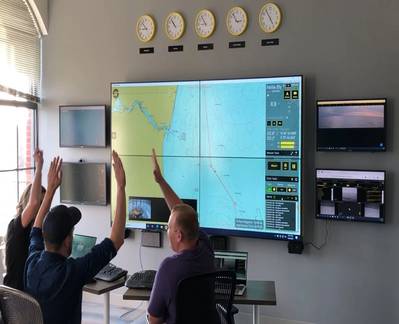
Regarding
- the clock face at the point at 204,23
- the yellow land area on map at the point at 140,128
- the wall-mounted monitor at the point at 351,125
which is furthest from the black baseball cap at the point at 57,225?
the clock face at the point at 204,23

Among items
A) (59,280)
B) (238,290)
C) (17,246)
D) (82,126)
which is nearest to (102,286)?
(17,246)

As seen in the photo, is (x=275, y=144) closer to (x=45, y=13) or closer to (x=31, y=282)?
(x=31, y=282)

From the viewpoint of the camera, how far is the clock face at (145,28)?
4516 mm

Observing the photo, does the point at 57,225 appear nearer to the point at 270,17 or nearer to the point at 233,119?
the point at 233,119

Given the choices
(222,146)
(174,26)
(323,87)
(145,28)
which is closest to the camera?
(323,87)

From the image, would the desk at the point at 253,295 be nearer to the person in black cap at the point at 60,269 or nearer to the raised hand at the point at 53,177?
the person in black cap at the point at 60,269

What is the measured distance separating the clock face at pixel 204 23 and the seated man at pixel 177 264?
7.79 ft

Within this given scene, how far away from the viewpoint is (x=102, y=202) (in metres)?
4.75

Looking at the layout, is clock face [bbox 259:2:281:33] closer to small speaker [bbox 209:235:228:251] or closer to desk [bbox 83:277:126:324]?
small speaker [bbox 209:235:228:251]

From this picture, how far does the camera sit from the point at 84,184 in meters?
4.81

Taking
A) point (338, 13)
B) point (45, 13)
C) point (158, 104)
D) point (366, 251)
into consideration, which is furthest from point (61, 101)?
point (366, 251)

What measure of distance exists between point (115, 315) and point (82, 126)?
1.98m

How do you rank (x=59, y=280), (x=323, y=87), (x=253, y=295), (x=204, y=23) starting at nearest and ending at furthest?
(x=59, y=280) → (x=253, y=295) → (x=323, y=87) → (x=204, y=23)

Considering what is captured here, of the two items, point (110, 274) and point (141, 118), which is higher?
point (141, 118)
